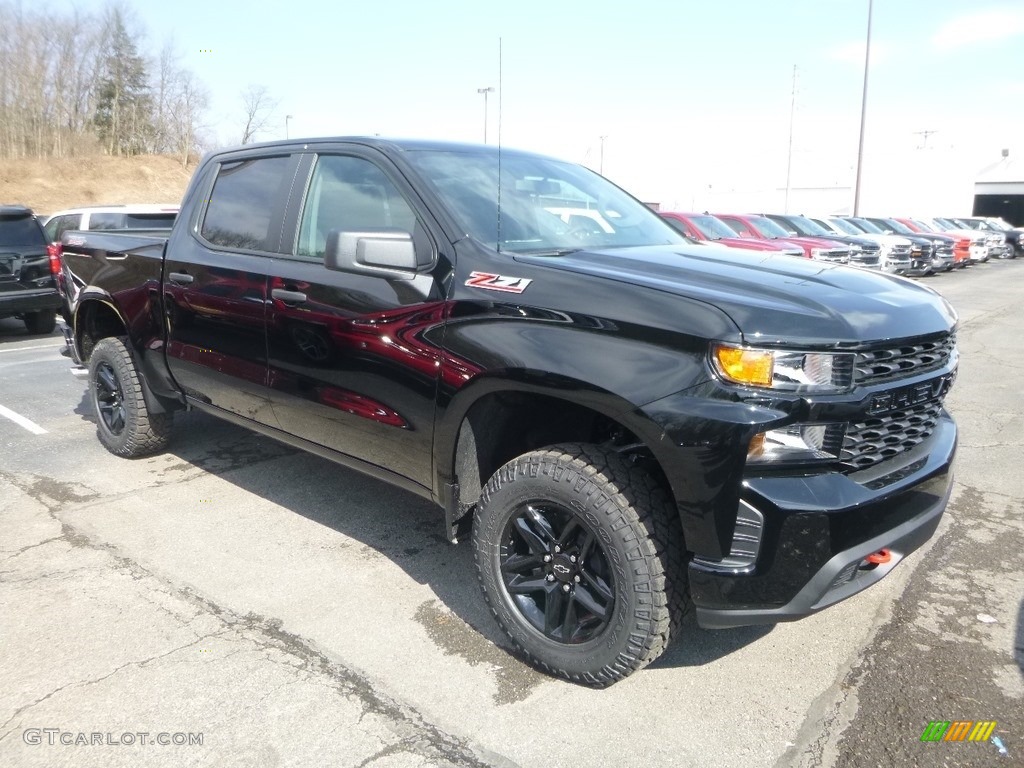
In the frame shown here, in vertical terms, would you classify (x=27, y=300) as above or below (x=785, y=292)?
below

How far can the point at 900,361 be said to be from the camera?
2600 mm

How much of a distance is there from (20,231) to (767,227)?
13.5m

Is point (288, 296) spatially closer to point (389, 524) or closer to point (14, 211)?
point (389, 524)

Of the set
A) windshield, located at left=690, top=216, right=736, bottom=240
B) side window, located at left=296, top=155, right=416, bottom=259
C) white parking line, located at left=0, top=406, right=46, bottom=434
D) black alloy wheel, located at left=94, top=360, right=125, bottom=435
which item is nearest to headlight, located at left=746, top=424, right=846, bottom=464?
side window, located at left=296, top=155, right=416, bottom=259

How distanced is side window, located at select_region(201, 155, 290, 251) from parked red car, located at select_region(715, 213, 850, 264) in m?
12.2

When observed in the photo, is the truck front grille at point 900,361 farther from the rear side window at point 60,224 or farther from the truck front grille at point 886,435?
the rear side window at point 60,224

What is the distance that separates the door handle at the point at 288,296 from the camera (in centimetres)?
354

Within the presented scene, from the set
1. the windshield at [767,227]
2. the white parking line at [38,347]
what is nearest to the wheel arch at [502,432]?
the white parking line at [38,347]

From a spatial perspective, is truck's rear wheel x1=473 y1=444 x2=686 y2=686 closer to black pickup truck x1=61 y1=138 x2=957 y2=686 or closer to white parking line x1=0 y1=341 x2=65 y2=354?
black pickup truck x1=61 y1=138 x2=957 y2=686

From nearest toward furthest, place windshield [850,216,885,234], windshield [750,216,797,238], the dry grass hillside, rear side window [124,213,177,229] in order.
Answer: rear side window [124,213,177,229], windshield [750,216,797,238], windshield [850,216,885,234], the dry grass hillside

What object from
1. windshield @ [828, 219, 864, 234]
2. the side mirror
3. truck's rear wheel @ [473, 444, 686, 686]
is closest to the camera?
truck's rear wheel @ [473, 444, 686, 686]

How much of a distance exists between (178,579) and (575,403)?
210 centimetres

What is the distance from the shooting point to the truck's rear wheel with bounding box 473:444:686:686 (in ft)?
8.46

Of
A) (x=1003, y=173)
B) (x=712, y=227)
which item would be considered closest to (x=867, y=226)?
(x=712, y=227)
